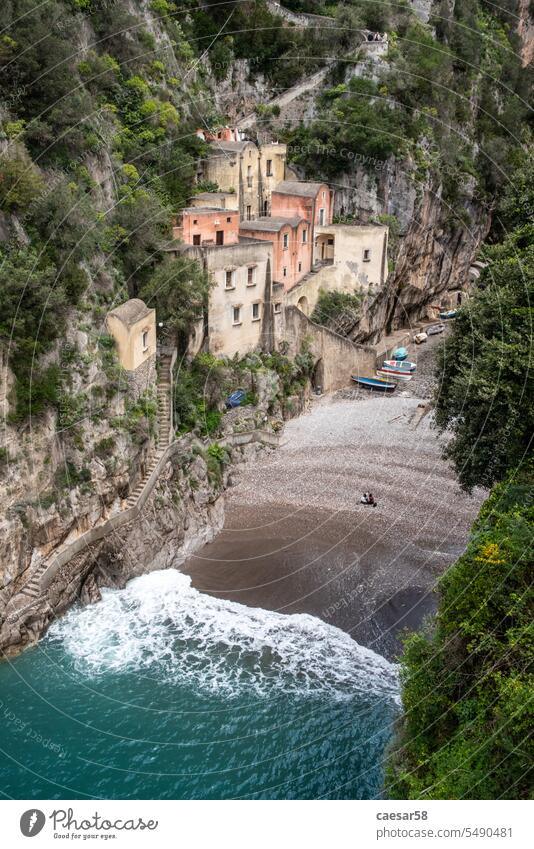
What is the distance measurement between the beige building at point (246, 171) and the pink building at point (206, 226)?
8.71 ft

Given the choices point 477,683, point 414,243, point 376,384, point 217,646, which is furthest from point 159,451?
point 414,243

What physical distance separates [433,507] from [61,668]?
→ 15.9 m

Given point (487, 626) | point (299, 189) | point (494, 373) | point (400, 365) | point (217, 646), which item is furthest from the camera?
point (400, 365)

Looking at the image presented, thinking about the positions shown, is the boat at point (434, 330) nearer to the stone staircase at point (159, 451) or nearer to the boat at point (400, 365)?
the boat at point (400, 365)

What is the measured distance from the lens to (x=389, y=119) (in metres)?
51.7

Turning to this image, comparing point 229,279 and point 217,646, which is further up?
point 229,279

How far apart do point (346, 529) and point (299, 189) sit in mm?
22951

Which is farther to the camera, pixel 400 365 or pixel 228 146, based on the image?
pixel 400 365

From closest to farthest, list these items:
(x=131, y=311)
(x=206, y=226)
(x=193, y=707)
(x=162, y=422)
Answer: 1. (x=193, y=707)
2. (x=131, y=311)
3. (x=162, y=422)
4. (x=206, y=226)

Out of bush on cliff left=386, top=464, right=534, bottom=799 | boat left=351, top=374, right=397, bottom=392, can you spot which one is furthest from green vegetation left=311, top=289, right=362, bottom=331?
bush on cliff left=386, top=464, right=534, bottom=799

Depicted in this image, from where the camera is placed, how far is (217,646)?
2594cm

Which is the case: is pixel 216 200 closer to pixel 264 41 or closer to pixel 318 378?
pixel 318 378

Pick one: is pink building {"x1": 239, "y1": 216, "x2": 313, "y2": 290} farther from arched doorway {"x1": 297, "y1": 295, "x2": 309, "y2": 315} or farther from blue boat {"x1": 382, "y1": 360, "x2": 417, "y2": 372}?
blue boat {"x1": 382, "y1": 360, "x2": 417, "y2": 372}

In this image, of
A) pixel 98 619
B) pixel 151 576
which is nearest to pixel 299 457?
pixel 151 576
